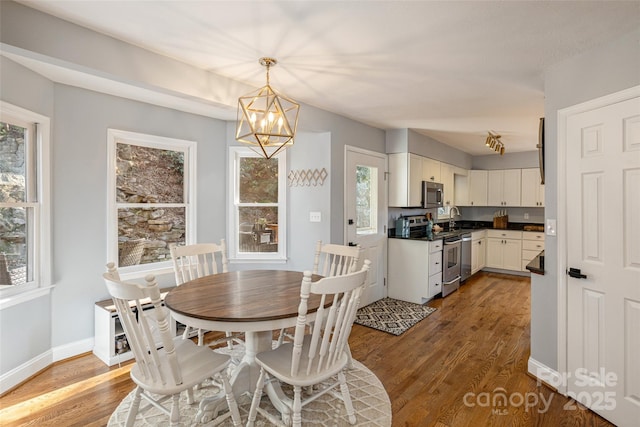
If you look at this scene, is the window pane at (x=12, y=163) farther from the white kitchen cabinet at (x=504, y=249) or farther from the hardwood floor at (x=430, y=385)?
the white kitchen cabinet at (x=504, y=249)

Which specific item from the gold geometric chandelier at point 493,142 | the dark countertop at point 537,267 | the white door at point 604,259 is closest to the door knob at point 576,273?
the white door at point 604,259

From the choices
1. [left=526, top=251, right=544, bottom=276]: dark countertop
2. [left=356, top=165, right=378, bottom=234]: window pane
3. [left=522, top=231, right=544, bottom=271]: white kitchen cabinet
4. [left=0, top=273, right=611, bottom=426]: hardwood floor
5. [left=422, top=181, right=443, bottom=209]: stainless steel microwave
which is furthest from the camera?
[left=522, top=231, right=544, bottom=271]: white kitchen cabinet

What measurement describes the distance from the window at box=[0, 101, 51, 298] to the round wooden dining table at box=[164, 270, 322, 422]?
1.41 m

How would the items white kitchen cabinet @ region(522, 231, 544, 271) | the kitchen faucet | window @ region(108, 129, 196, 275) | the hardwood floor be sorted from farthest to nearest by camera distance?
1. the kitchen faucet
2. white kitchen cabinet @ region(522, 231, 544, 271)
3. window @ region(108, 129, 196, 275)
4. the hardwood floor

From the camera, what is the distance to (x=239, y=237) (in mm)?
3947

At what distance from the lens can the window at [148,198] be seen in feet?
10.3

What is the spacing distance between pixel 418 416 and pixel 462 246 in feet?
12.2

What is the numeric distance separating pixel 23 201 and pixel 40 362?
1323 mm

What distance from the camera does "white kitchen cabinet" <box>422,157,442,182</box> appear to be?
4.90 m

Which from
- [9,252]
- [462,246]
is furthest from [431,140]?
[9,252]

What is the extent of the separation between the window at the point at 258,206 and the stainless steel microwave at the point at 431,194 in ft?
7.40

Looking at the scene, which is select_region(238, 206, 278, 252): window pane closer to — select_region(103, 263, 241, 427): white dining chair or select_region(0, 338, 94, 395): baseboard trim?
select_region(0, 338, 94, 395): baseboard trim

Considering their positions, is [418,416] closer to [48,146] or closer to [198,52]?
[198,52]

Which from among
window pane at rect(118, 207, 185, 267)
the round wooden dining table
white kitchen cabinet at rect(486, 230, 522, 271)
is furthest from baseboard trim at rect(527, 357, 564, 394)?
white kitchen cabinet at rect(486, 230, 522, 271)
